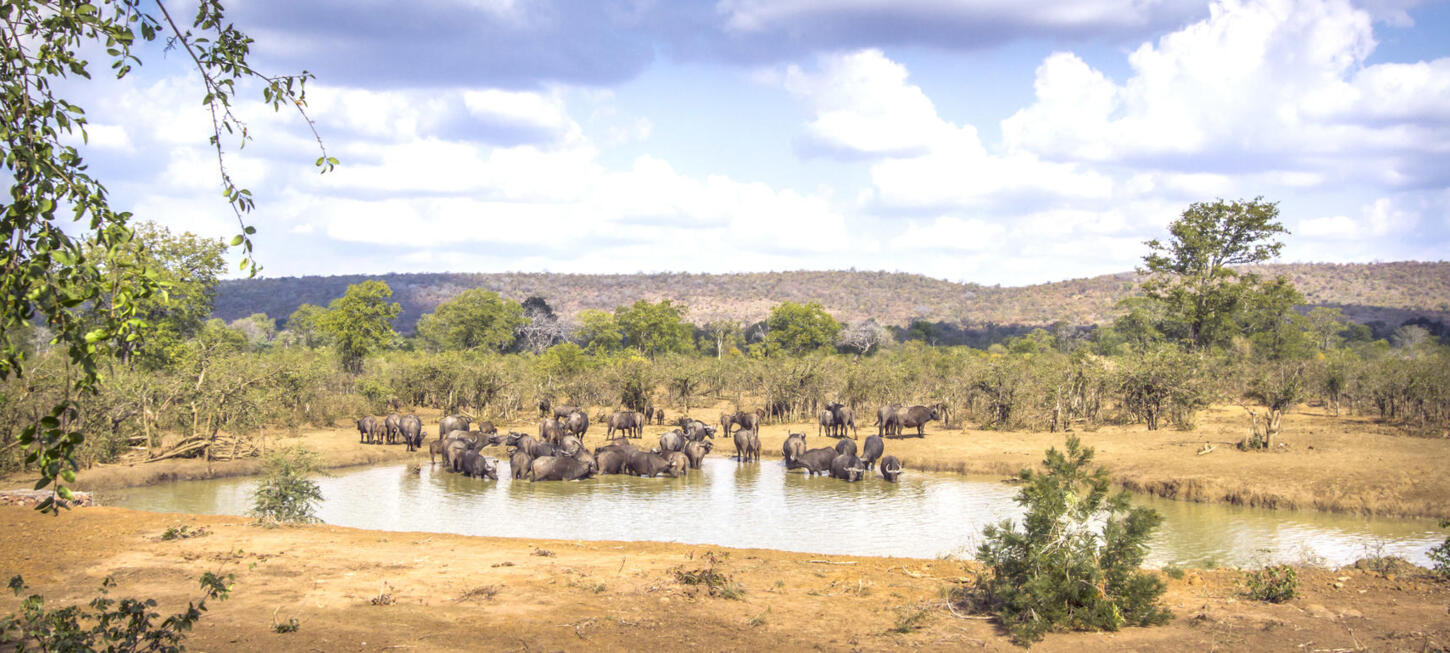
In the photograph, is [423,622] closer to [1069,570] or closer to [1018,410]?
[1069,570]

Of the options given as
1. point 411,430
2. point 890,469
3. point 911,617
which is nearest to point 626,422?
point 411,430

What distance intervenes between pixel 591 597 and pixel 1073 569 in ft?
16.9

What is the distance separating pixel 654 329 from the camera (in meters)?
49.3

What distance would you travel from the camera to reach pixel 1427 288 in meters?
79.6

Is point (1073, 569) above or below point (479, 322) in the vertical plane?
below

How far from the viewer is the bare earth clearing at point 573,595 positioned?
8109mm

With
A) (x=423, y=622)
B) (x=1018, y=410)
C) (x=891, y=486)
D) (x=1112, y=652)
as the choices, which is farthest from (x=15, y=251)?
(x=1018, y=410)

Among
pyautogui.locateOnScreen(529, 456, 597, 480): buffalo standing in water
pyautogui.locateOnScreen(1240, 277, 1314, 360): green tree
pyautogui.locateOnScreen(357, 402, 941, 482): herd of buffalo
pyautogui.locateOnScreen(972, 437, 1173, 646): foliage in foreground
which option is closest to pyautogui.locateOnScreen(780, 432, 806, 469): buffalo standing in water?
pyautogui.locateOnScreen(357, 402, 941, 482): herd of buffalo

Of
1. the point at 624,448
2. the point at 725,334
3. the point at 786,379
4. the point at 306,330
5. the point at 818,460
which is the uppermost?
the point at 306,330

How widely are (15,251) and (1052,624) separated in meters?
8.54

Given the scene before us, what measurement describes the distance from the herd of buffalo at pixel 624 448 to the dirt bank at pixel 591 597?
26.2 ft

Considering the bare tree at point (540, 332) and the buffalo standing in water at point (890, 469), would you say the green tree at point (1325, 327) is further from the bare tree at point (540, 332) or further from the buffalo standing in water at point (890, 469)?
the bare tree at point (540, 332)

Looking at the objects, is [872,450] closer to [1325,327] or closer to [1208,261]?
[1208,261]

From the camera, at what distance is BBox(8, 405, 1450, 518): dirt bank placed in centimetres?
1697
